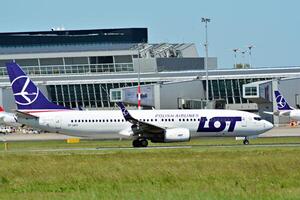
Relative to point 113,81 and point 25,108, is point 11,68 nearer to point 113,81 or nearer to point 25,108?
point 25,108

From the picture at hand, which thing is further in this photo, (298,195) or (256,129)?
(256,129)

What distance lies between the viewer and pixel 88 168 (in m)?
39.3

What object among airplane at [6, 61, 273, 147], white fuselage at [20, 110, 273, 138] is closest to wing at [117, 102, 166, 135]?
airplane at [6, 61, 273, 147]

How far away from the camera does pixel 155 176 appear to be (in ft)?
113

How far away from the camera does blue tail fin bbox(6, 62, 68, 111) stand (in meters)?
69.1

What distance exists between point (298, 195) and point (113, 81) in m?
120

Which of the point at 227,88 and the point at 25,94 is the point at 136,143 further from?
the point at 227,88

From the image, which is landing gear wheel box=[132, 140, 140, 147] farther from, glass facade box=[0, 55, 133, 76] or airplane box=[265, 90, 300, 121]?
glass facade box=[0, 55, 133, 76]

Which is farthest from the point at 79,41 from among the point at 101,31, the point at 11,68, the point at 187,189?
the point at 187,189

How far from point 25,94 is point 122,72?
267 feet

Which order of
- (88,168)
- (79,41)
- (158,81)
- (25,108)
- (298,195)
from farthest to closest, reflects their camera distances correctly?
(79,41)
(158,81)
(25,108)
(88,168)
(298,195)

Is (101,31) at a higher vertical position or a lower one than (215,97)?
higher

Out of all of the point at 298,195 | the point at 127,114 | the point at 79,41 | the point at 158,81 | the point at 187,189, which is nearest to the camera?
the point at 298,195

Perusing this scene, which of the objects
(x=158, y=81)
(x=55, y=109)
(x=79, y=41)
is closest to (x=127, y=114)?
(x=55, y=109)
